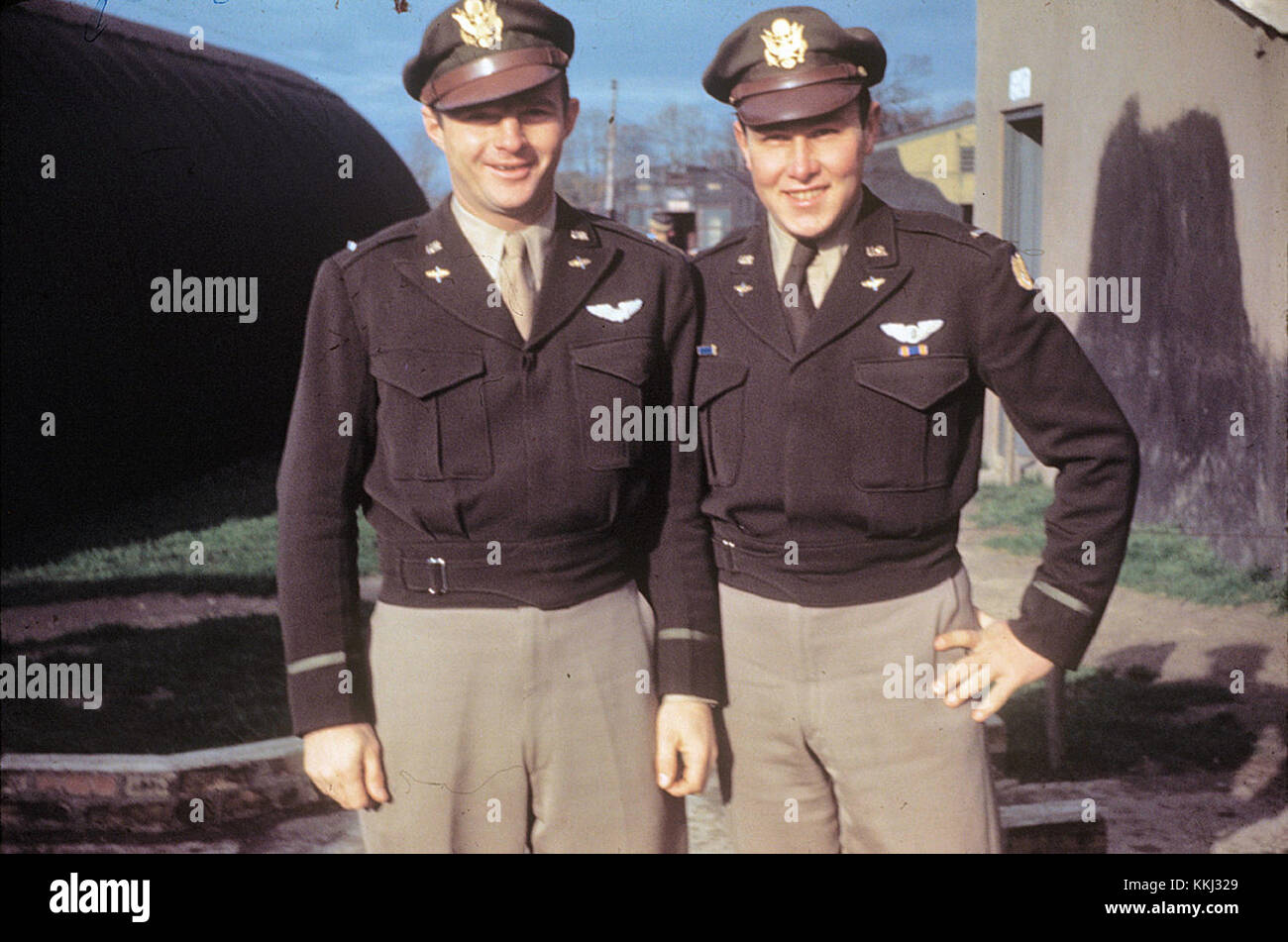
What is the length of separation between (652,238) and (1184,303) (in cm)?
635

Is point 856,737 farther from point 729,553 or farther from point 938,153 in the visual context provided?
point 938,153

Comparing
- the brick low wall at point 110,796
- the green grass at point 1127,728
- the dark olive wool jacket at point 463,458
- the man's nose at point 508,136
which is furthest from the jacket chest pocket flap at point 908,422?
the brick low wall at point 110,796

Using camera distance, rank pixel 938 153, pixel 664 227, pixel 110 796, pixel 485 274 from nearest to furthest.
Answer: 1. pixel 485 274
2. pixel 110 796
3. pixel 664 227
4. pixel 938 153

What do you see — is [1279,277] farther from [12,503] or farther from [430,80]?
[12,503]

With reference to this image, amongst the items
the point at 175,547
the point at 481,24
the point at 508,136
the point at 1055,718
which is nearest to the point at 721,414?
the point at 508,136

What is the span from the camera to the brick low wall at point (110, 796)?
4.48 m

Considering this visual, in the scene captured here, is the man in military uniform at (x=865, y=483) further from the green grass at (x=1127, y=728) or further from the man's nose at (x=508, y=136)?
the green grass at (x=1127, y=728)

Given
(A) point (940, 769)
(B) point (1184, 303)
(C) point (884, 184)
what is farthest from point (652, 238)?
(C) point (884, 184)

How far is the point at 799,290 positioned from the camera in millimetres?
2904

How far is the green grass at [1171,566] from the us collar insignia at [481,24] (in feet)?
19.4

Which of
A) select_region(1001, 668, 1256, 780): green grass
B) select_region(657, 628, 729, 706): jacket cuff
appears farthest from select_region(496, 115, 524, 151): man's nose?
select_region(1001, 668, 1256, 780): green grass

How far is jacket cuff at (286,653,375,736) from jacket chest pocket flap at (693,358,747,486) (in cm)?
90

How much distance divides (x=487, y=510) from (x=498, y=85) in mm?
873

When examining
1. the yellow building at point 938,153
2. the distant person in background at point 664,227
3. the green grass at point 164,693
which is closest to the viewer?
the green grass at point 164,693
